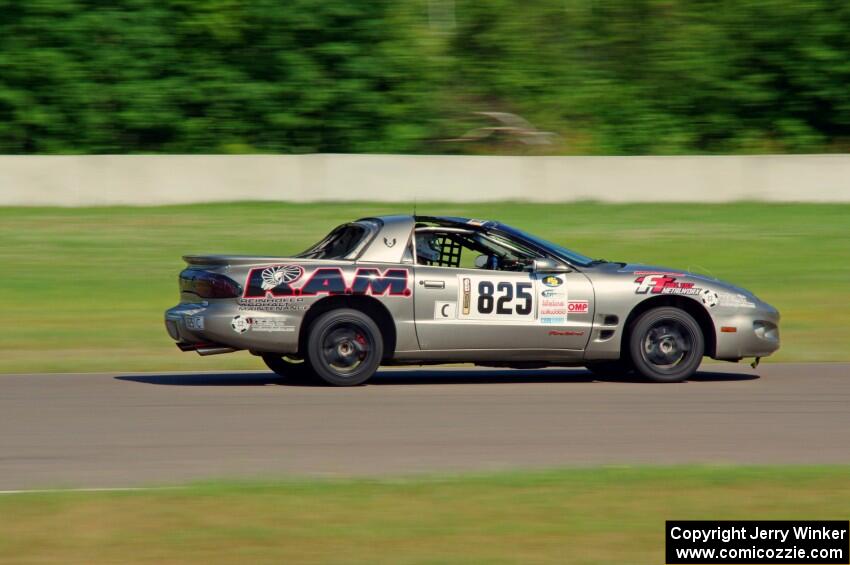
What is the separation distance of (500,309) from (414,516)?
15.9 feet

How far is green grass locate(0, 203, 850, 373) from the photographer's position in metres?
13.8

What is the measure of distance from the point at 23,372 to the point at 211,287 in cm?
252

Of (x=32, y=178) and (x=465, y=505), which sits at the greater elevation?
(x=32, y=178)

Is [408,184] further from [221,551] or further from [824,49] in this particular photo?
[221,551]

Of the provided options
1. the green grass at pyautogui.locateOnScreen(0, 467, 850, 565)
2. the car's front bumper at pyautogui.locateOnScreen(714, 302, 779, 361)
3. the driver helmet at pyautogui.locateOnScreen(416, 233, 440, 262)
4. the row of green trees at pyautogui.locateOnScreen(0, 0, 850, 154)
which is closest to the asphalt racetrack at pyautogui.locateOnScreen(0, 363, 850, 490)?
the car's front bumper at pyautogui.locateOnScreen(714, 302, 779, 361)

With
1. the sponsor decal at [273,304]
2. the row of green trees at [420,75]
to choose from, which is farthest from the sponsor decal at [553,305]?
the row of green trees at [420,75]

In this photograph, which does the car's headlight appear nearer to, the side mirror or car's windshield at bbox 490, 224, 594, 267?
car's windshield at bbox 490, 224, 594, 267

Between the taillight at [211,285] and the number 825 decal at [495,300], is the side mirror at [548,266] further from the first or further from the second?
the taillight at [211,285]

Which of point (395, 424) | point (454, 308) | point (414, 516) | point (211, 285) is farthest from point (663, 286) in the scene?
point (414, 516)

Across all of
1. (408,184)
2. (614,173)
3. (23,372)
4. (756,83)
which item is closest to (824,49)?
(756,83)

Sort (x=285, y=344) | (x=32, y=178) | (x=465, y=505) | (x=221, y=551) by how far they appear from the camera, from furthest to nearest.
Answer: (x=32, y=178)
(x=285, y=344)
(x=465, y=505)
(x=221, y=551)

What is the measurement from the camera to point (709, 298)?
11125 millimetres

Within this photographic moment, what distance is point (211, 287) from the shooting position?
35.2 ft

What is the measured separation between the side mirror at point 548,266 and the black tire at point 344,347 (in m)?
1.42
